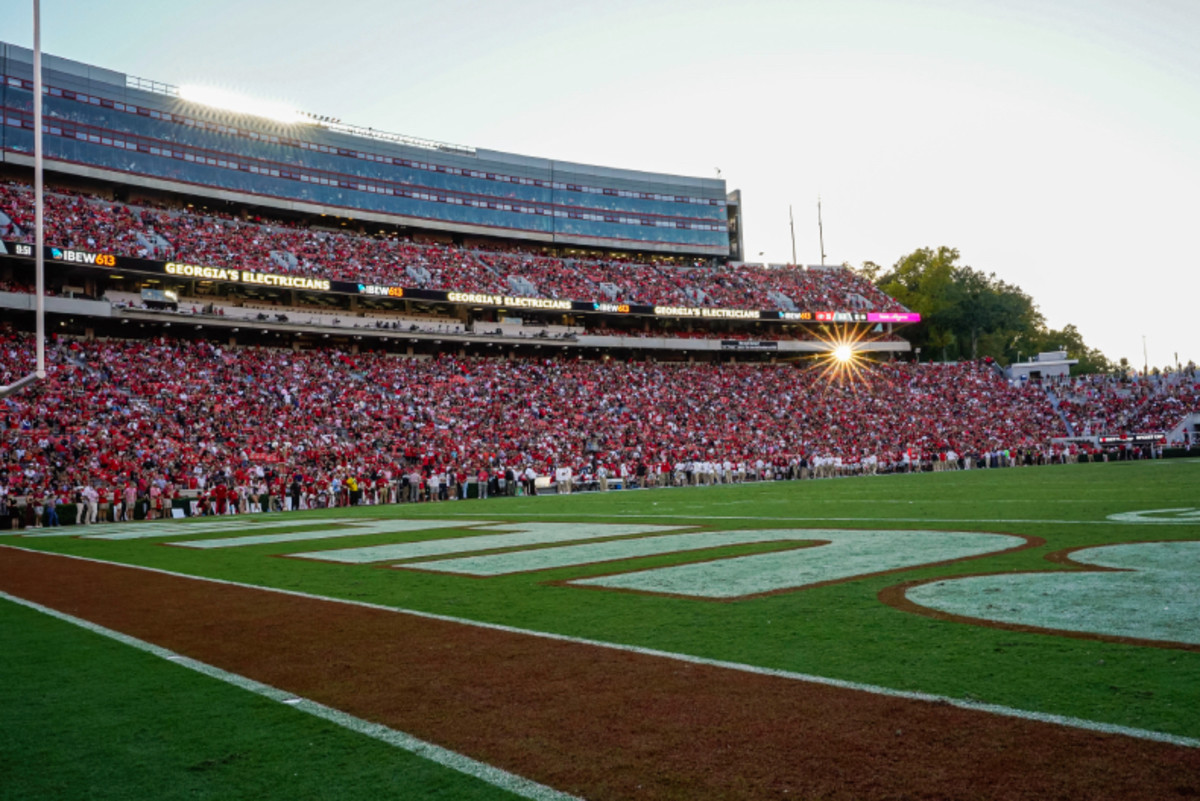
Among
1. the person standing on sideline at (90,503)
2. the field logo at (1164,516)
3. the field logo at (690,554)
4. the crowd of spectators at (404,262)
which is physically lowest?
the field logo at (690,554)

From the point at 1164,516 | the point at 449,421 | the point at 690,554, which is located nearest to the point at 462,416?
the point at 449,421

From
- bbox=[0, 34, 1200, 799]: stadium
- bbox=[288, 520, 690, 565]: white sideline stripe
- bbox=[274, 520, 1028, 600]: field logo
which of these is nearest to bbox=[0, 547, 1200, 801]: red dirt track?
bbox=[0, 34, 1200, 799]: stadium

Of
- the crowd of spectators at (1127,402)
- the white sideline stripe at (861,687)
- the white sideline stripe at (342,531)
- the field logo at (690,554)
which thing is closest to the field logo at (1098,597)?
the field logo at (690,554)

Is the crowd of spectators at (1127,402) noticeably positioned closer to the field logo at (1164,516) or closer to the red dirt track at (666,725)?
the field logo at (1164,516)

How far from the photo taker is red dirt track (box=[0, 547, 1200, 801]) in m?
3.17

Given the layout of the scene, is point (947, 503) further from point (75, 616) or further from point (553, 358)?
point (553, 358)

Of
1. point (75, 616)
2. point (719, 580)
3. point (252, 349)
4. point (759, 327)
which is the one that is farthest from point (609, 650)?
point (759, 327)

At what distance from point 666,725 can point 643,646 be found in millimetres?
1710

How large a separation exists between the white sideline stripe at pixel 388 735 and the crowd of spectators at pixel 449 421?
78.8 ft

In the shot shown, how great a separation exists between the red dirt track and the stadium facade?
47606 mm

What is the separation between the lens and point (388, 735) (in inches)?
159

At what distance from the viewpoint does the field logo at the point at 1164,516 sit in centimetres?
1166

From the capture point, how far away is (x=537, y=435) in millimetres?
40906

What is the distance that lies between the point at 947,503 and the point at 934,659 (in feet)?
45.8
